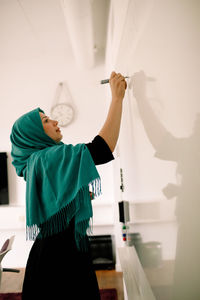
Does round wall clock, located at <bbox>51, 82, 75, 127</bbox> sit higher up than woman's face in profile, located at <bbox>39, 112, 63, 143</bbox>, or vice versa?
round wall clock, located at <bbox>51, 82, 75, 127</bbox>

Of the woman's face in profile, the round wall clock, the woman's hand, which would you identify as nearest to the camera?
the woman's hand

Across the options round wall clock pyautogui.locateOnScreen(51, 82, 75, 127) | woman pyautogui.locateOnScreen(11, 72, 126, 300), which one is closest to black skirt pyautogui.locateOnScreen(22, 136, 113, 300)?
woman pyautogui.locateOnScreen(11, 72, 126, 300)

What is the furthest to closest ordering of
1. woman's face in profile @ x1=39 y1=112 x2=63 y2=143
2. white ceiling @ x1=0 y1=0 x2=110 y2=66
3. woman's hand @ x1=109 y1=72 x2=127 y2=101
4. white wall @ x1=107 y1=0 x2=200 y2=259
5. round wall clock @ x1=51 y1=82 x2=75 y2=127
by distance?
round wall clock @ x1=51 y1=82 x2=75 y2=127 → white ceiling @ x1=0 y1=0 x2=110 y2=66 → woman's face in profile @ x1=39 y1=112 x2=63 y2=143 → woman's hand @ x1=109 y1=72 x2=127 y2=101 → white wall @ x1=107 y1=0 x2=200 y2=259

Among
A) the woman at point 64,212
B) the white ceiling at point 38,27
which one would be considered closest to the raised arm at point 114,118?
the woman at point 64,212

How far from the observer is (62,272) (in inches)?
36.2

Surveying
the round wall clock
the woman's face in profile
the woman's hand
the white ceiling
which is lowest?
the woman's face in profile

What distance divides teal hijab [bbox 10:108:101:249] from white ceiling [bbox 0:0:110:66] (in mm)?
1722

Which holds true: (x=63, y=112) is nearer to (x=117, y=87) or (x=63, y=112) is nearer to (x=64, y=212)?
(x=117, y=87)

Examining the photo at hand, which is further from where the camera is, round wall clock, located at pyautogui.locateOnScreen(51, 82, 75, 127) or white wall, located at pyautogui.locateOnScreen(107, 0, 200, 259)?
round wall clock, located at pyautogui.locateOnScreen(51, 82, 75, 127)

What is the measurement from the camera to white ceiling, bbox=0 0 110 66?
2410mm

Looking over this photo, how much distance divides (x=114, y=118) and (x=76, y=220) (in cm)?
48

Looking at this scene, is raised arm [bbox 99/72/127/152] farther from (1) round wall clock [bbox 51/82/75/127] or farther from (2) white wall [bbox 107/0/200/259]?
(1) round wall clock [bbox 51/82/75/127]

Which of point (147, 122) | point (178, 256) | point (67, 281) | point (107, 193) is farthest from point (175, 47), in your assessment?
point (107, 193)

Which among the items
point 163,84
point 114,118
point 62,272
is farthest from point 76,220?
point 163,84
